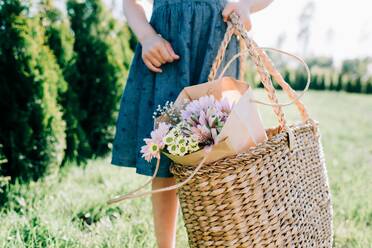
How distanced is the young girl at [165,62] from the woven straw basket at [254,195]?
0.44ft

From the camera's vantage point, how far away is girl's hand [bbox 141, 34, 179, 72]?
5.20 feet

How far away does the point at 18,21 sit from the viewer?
9.59 ft

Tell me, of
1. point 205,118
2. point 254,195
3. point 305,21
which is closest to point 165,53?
point 205,118

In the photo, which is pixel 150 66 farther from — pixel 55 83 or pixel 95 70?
pixel 95 70

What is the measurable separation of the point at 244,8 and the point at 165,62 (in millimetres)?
367

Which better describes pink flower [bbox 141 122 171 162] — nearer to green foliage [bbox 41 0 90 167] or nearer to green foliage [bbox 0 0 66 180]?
green foliage [bbox 0 0 66 180]

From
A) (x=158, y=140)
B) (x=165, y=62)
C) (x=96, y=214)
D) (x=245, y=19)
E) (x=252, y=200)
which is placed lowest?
(x=96, y=214)

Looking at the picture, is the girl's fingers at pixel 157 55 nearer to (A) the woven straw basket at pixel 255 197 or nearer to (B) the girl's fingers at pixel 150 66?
(B) the girl's fingers at pixel 150 66

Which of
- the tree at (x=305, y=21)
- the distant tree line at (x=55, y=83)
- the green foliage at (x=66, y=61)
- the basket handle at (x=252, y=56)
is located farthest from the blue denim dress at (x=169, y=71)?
the tree at (x=305, y=21)

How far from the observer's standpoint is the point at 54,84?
3275 mm

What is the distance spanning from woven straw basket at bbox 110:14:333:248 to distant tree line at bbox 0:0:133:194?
164 centimetres

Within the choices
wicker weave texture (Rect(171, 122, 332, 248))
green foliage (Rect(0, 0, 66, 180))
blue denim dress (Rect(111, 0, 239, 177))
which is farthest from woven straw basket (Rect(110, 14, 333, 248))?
green foliage (Rect(0, 0, 66, 180))

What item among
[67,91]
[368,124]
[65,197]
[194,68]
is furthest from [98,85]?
[368,124]

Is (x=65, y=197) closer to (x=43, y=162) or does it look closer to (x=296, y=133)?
(x=43, y=162)
